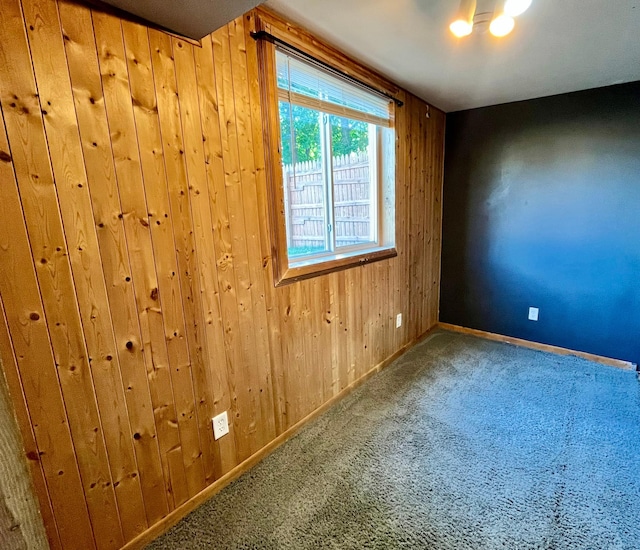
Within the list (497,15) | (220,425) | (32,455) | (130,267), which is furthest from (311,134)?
(32,455)

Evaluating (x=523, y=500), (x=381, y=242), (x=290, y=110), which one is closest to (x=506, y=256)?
(x=381, y=242)

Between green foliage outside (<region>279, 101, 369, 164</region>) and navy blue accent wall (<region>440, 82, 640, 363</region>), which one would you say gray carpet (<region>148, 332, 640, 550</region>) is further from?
green foliage outside (<region>279, 101, 369, 164</region>)

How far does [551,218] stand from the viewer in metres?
2.78

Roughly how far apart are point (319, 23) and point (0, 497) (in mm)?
2016

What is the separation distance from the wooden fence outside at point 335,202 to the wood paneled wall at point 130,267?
1.08 feet

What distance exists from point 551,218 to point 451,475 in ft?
7.59

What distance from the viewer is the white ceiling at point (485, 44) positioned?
1464 millimetres

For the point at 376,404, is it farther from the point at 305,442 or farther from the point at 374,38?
the point at 374,38

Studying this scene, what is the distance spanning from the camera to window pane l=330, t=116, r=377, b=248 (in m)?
2.21

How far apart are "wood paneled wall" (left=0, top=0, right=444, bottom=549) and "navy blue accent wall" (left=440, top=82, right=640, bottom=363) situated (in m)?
2.21

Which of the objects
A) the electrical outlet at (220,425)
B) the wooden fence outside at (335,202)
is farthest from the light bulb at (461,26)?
the electrical outlet at (220,425)

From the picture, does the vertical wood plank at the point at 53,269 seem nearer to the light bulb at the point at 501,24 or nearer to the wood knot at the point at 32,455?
the wood knot at the point at 32,455

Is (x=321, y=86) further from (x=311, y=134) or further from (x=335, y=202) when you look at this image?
(x=335, y=202)

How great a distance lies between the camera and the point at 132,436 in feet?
4.18
